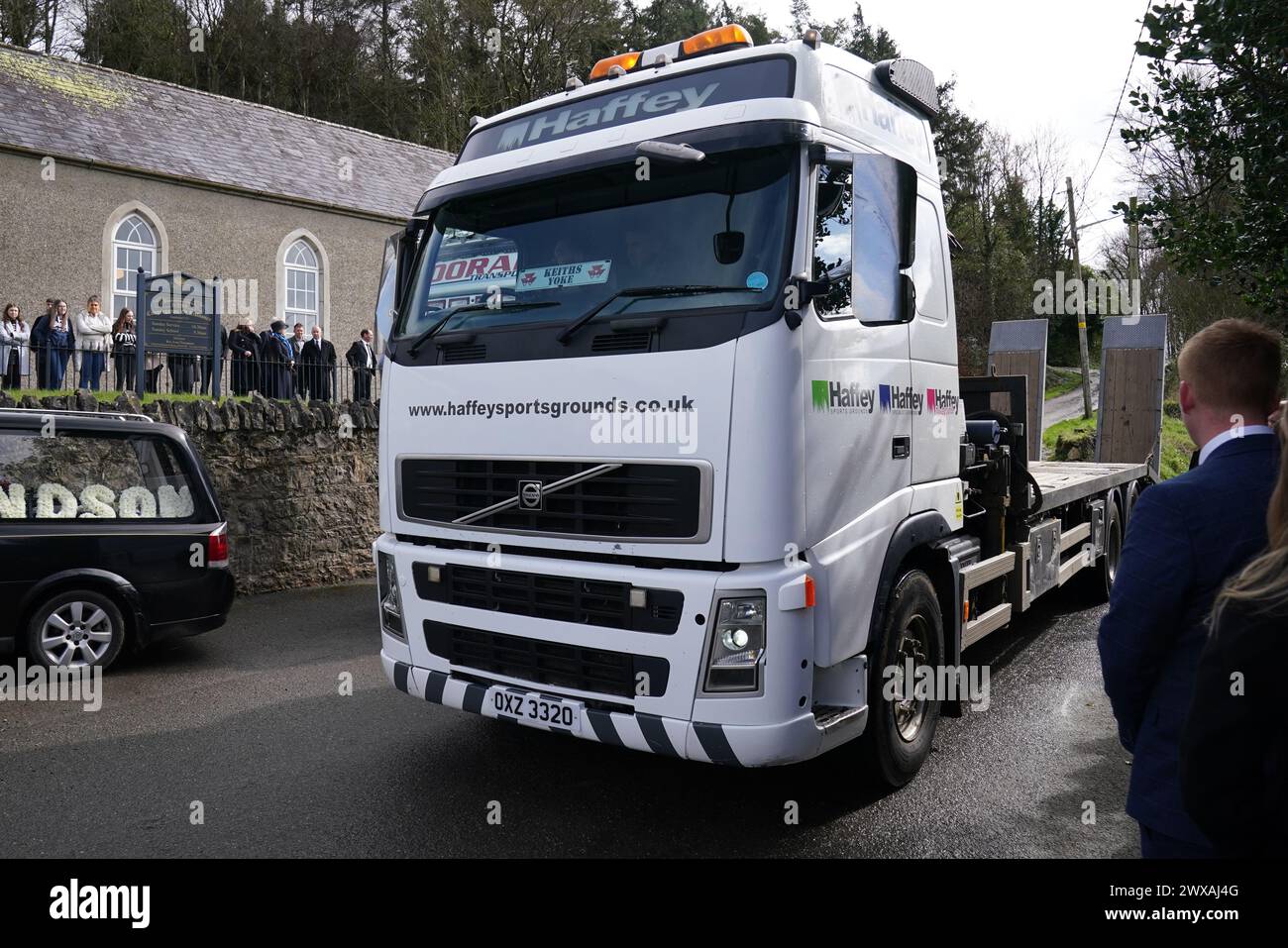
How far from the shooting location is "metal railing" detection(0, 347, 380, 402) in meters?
10.7

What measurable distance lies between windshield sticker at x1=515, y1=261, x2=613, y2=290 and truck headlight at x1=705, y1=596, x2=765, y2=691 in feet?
4.91

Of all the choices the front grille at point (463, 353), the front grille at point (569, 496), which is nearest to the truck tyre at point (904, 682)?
the front grille at point (569, 496)

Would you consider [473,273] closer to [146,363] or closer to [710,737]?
[710,737]

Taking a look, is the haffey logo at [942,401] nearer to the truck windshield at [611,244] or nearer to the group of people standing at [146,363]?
the truck windshield at [611,244]

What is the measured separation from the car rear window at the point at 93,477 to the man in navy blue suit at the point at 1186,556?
664 cm

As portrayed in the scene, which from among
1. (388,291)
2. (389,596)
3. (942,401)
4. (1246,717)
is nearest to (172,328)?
(388,291)

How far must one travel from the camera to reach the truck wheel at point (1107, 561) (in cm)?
903

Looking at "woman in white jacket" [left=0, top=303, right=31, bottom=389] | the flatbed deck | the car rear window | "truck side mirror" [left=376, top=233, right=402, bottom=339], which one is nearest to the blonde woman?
"truck side mirror" [left=376, top=233, right=402, bottom=339]
